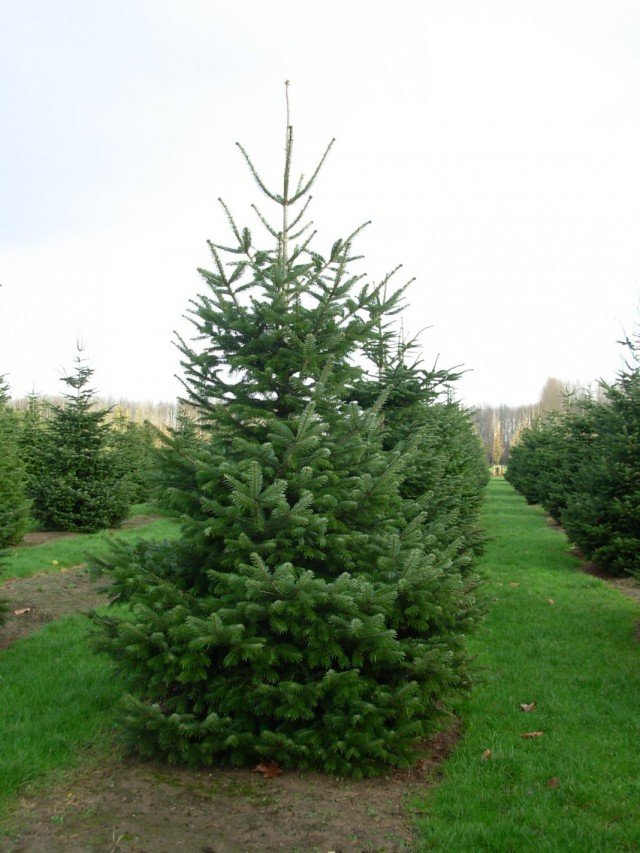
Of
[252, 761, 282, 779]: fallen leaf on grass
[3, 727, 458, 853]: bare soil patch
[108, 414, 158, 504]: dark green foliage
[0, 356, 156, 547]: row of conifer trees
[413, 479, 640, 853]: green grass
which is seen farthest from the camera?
[0, 356, 156, 547]: row of conifer trees

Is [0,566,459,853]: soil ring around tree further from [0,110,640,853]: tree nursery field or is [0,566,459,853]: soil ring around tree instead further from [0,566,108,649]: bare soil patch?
[0,566,108,649]: bare soil patch

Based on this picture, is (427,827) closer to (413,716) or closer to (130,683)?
(413,716)

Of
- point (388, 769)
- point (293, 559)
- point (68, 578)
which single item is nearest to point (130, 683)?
point (293, 559)

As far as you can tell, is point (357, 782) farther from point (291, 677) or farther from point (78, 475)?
point (78, 475)

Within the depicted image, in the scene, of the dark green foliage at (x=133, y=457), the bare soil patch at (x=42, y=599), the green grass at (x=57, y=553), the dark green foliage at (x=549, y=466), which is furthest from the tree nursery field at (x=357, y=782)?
the dark green foliage at (x=549, y=466)

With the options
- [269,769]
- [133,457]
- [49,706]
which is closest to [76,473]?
[133,457]

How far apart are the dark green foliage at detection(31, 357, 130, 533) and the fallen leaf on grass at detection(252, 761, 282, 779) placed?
1195 centimetres

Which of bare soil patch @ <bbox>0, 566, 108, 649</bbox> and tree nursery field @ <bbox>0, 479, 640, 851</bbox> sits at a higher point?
tree nursery field @ <bbox>0, 479, 640, 851</bbox>

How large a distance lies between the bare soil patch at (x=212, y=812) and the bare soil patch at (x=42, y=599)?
3374 mm

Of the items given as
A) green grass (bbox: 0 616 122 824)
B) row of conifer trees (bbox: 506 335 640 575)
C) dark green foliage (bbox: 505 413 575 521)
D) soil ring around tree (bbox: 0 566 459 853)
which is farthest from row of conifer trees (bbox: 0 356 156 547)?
soil ring around tree (bbox: 0 566 459 853)

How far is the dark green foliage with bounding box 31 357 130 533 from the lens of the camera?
15062 millimetres

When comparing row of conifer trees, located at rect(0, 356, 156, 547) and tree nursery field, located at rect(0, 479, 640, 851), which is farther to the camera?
row of conifer trees, located at rect(0, 356, 156, 547)

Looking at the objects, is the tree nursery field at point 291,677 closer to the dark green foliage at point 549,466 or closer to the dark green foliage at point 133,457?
the dark green foliage at point 133,457

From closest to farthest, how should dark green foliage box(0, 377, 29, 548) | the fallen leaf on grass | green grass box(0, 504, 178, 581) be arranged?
the fallen leaf on grass → green grass box(0, 504, 178, 581) → dark green foliage box(0, 377, 29, 548)
